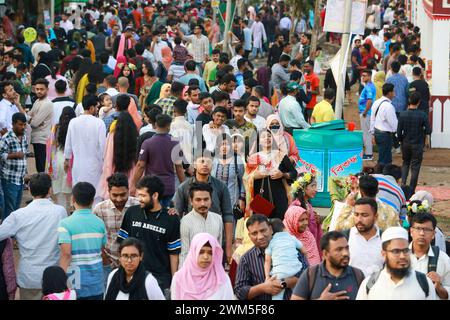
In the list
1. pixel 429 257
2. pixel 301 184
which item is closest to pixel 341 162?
pixel 301 184

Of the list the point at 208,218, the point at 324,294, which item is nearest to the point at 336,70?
the point at 208,218

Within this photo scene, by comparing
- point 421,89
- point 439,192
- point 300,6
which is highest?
point 300,6

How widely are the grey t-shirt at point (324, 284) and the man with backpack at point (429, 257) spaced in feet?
2.90

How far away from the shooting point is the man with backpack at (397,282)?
24.5 ft

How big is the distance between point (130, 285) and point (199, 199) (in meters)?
1.98

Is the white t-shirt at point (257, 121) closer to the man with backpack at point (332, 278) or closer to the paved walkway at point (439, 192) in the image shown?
the paved walkway at point (439, 192)

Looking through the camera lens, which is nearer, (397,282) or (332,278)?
(397,282)

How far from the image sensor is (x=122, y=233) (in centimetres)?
947

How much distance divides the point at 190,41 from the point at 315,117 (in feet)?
29.9

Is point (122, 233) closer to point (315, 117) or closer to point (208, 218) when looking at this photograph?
point (208, 218)

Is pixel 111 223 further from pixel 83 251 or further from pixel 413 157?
pixel 413 157

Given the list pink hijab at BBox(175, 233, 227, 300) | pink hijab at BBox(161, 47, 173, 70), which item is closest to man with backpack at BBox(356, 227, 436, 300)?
pink hijab at BBox(175, 233, 227, 300)

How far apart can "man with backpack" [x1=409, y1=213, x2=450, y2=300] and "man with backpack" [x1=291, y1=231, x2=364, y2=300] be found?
0.88m

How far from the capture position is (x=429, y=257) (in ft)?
28.7
